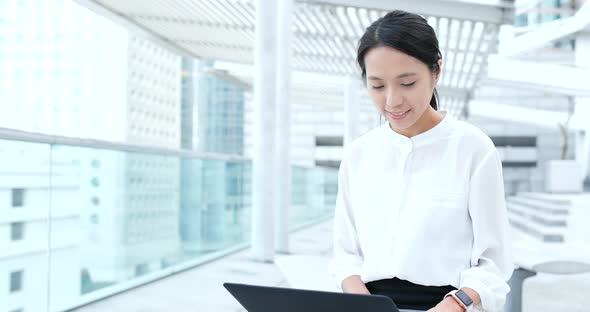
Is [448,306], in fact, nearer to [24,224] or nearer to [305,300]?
[305,300]

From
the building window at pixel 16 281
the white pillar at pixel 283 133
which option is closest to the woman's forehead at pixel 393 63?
the building window at pixel 16 281

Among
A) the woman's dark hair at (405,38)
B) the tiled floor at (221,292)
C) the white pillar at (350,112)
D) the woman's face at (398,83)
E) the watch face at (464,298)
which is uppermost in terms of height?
the white pillar at (350,112)

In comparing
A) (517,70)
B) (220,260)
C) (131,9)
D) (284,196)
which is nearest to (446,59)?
(517,70)

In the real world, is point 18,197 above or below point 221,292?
above

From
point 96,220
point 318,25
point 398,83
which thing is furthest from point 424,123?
point 318,25

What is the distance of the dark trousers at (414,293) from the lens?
144cm

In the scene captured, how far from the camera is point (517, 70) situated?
16.1m

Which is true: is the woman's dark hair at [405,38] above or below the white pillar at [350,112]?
below

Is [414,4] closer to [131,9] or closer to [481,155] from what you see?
[131,9]

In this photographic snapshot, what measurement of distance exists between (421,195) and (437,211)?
0.17 feet

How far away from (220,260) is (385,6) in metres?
6.52

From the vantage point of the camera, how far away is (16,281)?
4.12 m

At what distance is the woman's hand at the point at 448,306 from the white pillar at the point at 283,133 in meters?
8.22

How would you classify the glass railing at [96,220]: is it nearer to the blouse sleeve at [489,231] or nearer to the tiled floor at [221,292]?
the tiled floor at [221,292]
